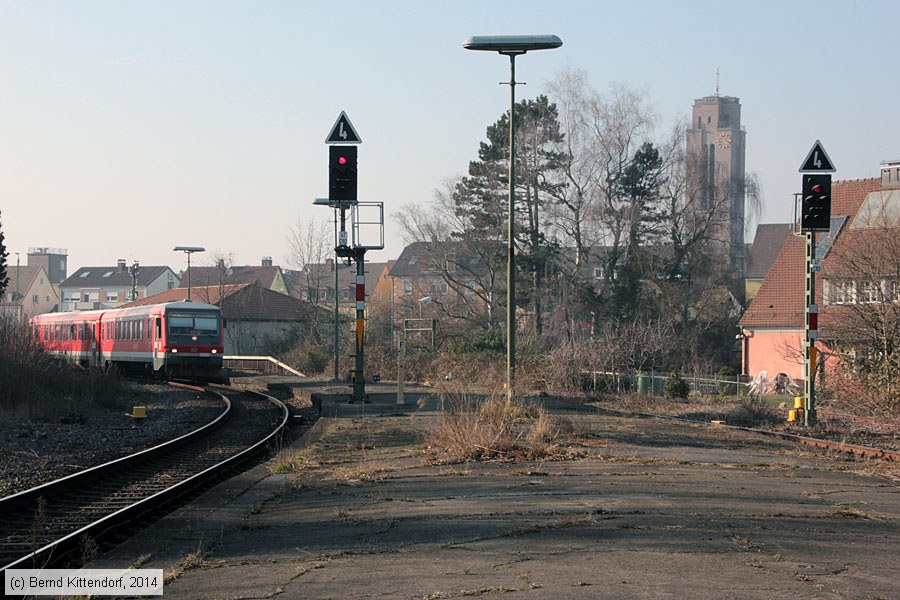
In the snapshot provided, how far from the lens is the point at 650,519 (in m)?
8.84

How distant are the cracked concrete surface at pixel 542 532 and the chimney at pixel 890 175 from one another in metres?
31.1

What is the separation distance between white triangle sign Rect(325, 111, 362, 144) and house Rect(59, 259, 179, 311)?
120 meters

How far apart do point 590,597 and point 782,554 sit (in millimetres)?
1959

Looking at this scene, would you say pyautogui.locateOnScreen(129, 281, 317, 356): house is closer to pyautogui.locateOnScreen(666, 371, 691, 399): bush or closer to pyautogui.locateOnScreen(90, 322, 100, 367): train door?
pyautogui.locateOnScreen(90, 322, 100, 367): train door

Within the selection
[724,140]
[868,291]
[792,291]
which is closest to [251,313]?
[792,291]

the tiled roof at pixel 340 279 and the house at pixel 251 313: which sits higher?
the tiled roof at pixel 340 279

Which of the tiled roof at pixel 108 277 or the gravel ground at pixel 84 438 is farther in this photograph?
the tiled roof at pixel 108 277

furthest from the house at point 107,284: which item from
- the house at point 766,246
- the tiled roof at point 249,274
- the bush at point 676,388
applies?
the bush at point 676,388

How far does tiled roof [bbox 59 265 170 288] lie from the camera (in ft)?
451

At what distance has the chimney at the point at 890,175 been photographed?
41.6 meters

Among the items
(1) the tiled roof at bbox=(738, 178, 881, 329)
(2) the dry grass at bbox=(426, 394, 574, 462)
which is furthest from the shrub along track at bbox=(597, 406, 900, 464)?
(1) the tiled roof at bbox=(738, 178, 881, 329)

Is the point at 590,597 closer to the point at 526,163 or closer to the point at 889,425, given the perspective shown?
the point at 889,425

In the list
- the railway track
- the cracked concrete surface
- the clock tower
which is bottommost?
the railway track

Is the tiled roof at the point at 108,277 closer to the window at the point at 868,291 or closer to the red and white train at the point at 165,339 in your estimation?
the red and white train at the point at 165,339
